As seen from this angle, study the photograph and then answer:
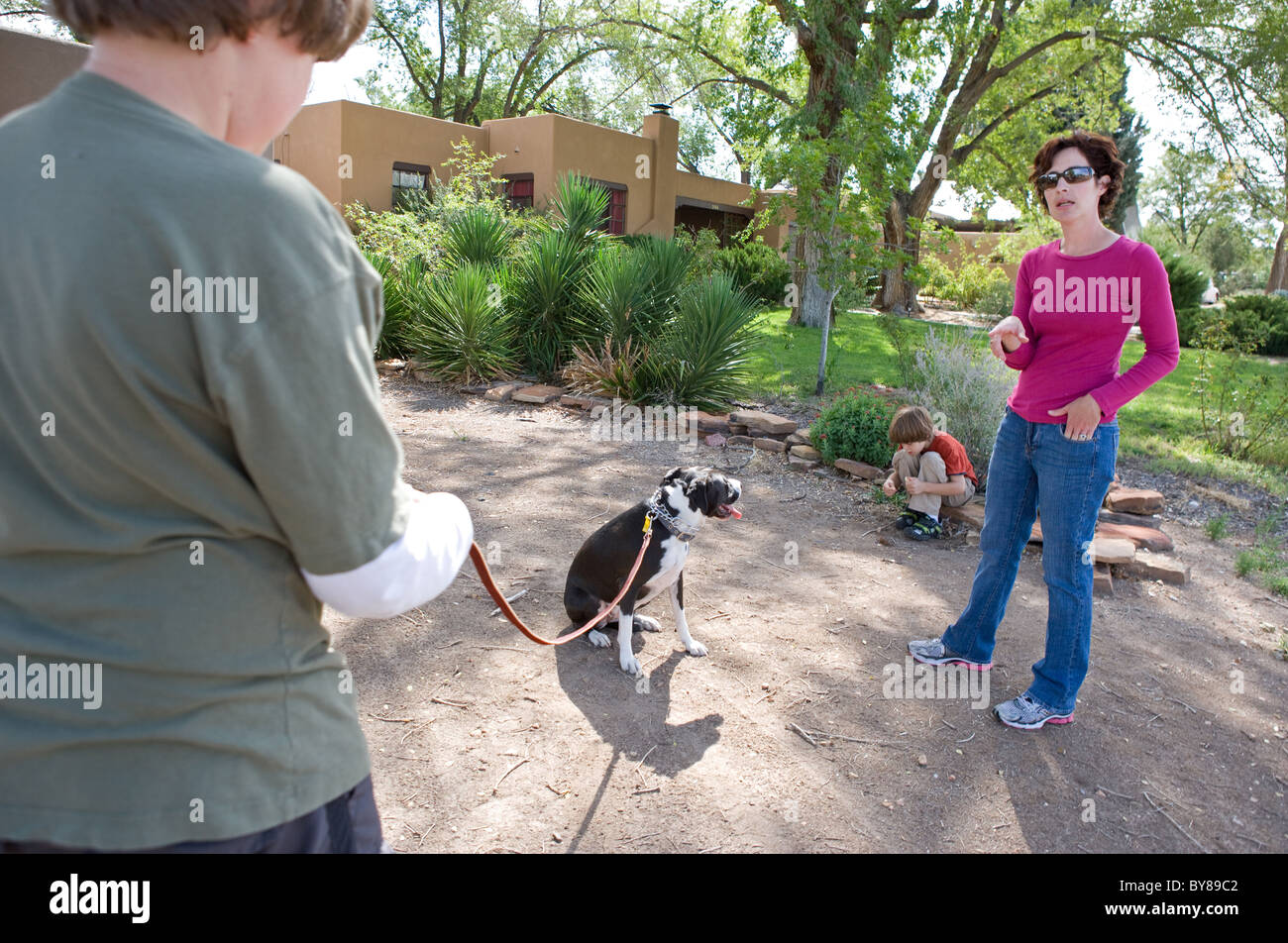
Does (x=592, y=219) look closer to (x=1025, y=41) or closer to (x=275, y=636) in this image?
(x=275, y=636)

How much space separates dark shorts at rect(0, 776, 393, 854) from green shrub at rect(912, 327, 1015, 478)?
6.44m

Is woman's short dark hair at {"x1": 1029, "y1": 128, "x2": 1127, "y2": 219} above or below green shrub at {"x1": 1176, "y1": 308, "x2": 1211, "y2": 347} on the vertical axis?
below

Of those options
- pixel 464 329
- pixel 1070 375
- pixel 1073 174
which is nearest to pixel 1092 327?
pixel 1070 375

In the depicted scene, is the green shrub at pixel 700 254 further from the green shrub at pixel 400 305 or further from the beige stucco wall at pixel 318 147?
the beige stucco wall at pixel 318 147

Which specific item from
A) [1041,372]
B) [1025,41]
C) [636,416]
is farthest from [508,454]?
[1025,41]

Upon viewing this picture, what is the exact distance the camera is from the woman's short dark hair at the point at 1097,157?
3.18 metres

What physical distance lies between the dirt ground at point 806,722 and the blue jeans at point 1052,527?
0.33 meters

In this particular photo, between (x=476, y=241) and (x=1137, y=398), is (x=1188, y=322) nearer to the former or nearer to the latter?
(x=1137, y=398)

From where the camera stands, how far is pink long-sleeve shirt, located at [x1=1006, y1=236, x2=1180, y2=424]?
3064mm

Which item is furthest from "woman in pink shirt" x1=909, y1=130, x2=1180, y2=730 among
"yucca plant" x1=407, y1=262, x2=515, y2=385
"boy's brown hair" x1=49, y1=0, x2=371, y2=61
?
"yucca plant" x1=407, y1=262, x2=515, y2=385

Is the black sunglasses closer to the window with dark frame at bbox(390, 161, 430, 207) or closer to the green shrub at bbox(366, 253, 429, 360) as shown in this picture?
the green shrub at bbox(366, 253, 429, 360)

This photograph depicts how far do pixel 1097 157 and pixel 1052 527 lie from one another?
1.46 m

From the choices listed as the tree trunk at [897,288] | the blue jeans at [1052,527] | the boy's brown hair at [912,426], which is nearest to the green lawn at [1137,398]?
the boy's brown hair at [912,426]
